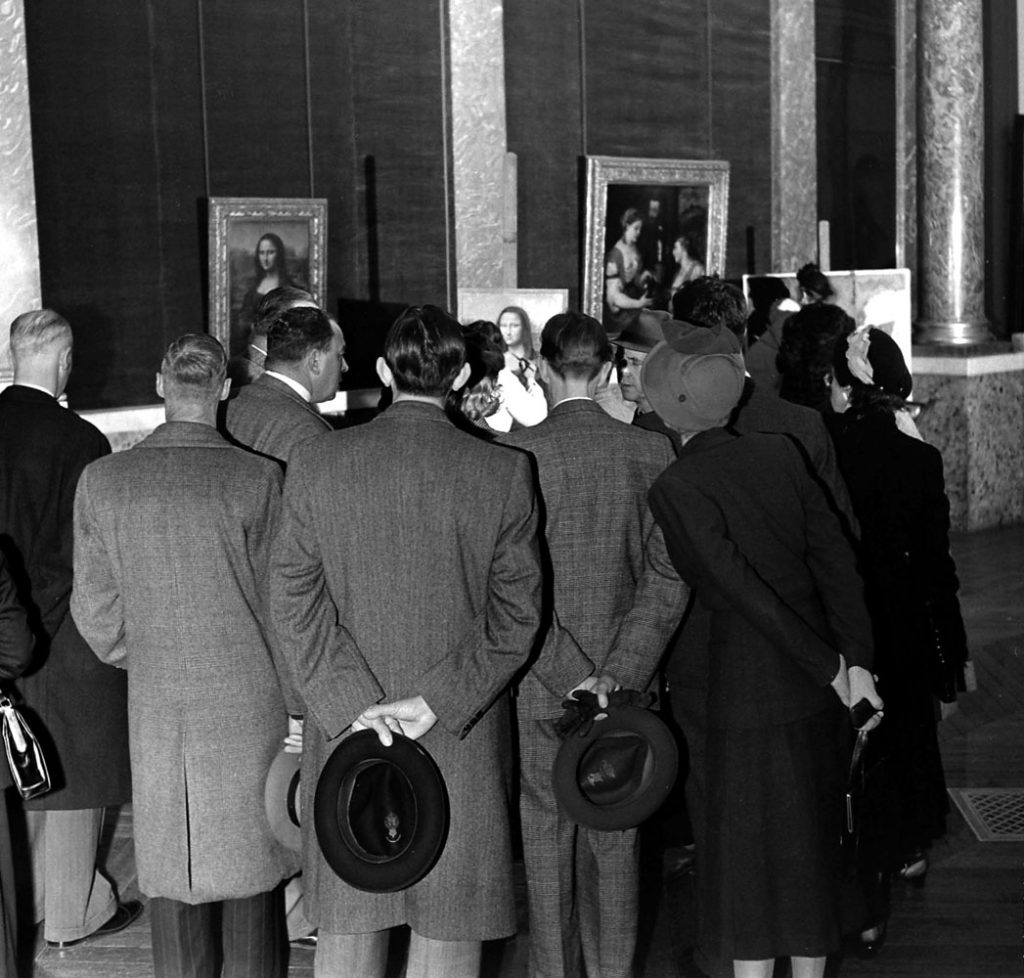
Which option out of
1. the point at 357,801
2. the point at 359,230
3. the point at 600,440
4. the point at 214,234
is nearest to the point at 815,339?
the point at 600,440

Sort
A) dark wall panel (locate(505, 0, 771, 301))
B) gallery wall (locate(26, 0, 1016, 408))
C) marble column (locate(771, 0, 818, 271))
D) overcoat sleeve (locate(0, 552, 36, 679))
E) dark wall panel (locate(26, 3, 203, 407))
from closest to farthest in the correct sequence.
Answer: overcoat sleeve (locate(0, 552, 36, 679))
dark wall panel (locate(26, 3, 203, 407))
gallery wall (locate(26, 0, 1016, 408))
dark wall panel (locate(505, 0, 771, 301))
marble column (locate(771, 0, 818, 271))

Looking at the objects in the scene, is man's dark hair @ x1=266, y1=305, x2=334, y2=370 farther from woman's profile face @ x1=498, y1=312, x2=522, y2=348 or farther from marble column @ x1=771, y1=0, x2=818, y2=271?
marble column @ x1=771, y1=0, x2=818, y2=271

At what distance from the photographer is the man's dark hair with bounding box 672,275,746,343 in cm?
498

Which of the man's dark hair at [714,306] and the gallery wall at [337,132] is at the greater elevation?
the gallery wall at [337,132]

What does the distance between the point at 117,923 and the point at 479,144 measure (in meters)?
6.20

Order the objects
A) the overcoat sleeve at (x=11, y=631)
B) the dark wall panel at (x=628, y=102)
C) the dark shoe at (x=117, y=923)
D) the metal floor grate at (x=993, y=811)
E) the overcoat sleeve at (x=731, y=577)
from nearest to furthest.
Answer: the overcoat sleeve at (x=731, y=577) → the overcoat sleeve at (x=11, y=631) → the dark shoe at (x=117, y=923) → the metal floor grate at (x=993, y=811) → the dark wall panel at (x=628, y=102)

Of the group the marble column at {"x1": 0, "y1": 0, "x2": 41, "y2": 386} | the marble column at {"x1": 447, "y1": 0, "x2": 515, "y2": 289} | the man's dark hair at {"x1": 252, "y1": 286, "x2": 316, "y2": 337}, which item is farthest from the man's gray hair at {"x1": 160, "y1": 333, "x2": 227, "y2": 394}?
the marble column at {"x1": 447, "y1": 0, "x2": 515, "y2": 289}

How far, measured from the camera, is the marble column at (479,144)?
9.98 meters

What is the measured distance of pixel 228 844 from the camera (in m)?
4.02

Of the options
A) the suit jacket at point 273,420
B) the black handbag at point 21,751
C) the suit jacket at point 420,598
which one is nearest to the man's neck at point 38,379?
the suit jacket at point 273,420

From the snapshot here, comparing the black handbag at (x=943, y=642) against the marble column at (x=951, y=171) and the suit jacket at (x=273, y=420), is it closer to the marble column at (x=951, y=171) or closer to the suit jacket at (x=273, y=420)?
the suit jacket at (x=273, y=420)

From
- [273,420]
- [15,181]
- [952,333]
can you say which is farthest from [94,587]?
[952,333]

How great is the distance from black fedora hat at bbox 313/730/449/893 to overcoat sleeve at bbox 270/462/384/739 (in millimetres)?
81

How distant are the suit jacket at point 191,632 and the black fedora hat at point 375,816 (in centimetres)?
40
